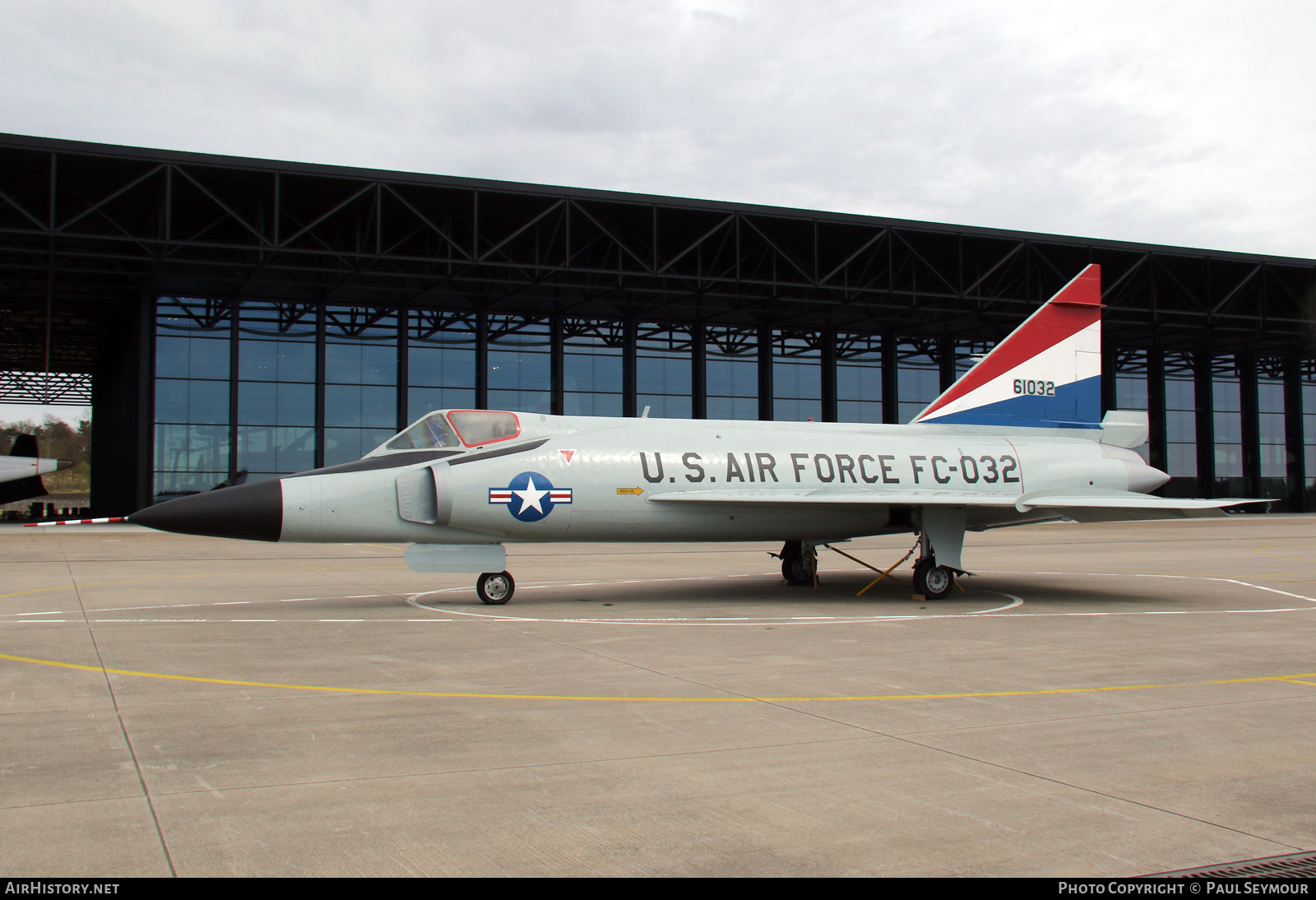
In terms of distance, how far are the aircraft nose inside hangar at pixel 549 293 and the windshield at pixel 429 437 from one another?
65.0ft

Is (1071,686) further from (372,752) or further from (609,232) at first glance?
(609,232)

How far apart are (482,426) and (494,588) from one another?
2.32 meters

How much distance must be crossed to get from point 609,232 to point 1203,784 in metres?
31.8

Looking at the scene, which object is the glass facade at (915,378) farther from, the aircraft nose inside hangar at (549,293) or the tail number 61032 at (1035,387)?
the tail number 61032 at (1035,387)

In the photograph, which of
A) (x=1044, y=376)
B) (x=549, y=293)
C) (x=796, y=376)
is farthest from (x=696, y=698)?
(x=796, y=376)

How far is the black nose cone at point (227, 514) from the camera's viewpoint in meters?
11.5

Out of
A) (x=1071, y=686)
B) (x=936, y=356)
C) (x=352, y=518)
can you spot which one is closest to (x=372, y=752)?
(x=1071, y=686)

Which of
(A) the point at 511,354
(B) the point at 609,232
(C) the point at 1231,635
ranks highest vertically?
(B) the point at 609,232

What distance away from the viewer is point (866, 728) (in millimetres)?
6125

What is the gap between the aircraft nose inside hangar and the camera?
107 ft

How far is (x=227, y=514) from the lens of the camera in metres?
11.7

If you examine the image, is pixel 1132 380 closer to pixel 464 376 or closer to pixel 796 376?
pixel 796 376

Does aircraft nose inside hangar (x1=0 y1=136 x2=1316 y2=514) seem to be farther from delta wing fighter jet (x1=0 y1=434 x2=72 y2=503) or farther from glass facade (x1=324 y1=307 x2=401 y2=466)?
delta wing fighter jet (x1=0 y1=434 x2=72 y2=503)

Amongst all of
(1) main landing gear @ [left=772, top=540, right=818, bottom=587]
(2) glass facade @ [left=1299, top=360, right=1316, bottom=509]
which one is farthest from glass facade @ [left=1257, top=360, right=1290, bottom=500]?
(1) main landing gear @ [left=772, top=540, right=818, bottom=587]
